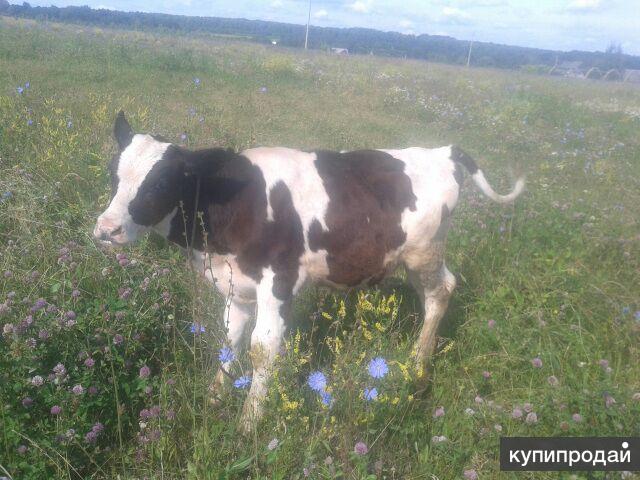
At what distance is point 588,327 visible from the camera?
3.45 metres

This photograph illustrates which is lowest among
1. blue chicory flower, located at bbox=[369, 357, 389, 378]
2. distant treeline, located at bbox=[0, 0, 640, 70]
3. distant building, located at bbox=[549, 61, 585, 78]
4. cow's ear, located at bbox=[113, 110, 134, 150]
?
blue chicory flower, located at bbox=[369, 357, 389, 378]

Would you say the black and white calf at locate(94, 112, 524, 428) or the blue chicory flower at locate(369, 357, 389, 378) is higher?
the black and white calf at locate(94, 112, 524, 428)

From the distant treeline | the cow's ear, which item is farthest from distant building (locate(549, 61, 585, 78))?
the cow's ear

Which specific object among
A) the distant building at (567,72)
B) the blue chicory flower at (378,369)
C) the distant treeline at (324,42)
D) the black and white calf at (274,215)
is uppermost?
the distant treeline at (324,42)

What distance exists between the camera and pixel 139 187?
2.53 m

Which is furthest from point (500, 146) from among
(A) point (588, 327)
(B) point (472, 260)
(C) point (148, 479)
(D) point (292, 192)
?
(C) point (148, 479)

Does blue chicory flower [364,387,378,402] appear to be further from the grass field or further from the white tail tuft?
the white tail tuft

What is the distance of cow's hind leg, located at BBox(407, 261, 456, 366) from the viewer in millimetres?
3430

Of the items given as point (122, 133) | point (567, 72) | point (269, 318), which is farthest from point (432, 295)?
point (567, 72)

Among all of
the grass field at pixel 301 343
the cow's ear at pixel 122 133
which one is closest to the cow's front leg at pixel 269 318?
the grass field at pixel 301 343

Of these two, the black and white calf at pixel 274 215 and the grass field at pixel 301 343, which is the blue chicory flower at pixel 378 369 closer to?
the grass field at pixel 301 343

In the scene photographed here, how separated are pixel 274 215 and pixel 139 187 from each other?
0.73 m

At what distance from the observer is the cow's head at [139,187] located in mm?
2490

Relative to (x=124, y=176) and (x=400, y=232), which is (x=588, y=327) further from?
(x=124, y=176)
